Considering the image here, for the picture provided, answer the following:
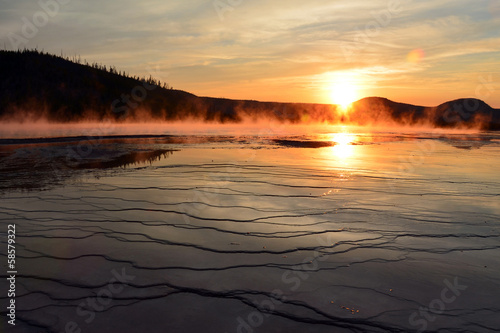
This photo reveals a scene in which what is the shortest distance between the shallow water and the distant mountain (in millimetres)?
77036

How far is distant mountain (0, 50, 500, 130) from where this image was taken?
8069 centimetres

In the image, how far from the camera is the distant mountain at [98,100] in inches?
3177

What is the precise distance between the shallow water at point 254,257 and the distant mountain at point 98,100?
253 feet

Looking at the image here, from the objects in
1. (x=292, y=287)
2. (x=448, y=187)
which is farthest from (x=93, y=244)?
(x=448, y=187)

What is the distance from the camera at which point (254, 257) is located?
4020 mm

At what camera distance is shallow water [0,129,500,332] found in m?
2.85

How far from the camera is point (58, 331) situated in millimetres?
2656

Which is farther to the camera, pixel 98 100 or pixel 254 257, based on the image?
pixel 98 100

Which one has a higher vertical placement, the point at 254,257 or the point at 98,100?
the point at 98,100

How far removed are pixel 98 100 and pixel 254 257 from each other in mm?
91057

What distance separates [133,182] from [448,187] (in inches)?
252

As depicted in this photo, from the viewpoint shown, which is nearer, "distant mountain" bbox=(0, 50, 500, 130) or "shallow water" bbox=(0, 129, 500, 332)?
"shallow water" bbox=(0, 129, 500, 332)

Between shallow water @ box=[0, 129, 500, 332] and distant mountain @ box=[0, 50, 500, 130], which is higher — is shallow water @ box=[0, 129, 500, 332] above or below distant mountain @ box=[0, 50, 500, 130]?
below

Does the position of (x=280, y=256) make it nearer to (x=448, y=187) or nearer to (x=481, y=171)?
(x=448, y=187)
